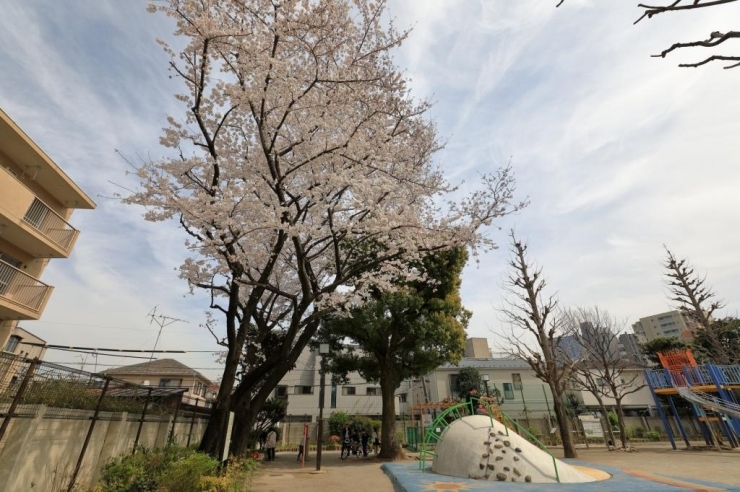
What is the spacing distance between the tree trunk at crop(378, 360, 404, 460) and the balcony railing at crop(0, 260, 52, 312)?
46.7ft

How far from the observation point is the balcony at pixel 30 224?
39.0 ft

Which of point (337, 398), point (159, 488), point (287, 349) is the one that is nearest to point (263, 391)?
point (287, 349)

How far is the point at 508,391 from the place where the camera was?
29.9 m

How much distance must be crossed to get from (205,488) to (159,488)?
0.80 meters

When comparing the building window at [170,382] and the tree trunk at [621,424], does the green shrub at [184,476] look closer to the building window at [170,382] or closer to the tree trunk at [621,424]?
the tree trunk at [621,424]

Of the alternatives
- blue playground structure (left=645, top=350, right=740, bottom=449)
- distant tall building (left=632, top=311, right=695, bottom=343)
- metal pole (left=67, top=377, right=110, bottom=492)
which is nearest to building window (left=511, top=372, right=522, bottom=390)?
blue playground structure (left=645, top=350, right=740, bottom=449)

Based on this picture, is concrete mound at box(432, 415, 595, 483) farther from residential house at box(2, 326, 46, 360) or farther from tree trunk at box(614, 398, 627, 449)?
residential house at box(2, 326, 46, 360)

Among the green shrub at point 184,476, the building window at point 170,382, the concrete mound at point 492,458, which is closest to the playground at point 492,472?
the concrete mound at point 492,458

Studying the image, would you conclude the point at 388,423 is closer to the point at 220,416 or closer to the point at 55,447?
the point at 220,416

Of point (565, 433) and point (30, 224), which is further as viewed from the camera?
point (565, 433)

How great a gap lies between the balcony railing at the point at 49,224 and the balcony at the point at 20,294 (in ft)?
Answer: 6.12

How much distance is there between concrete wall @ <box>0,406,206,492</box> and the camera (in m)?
4.77

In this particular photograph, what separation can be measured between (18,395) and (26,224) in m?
11.6

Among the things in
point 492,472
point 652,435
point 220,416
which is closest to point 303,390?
point 220,416
